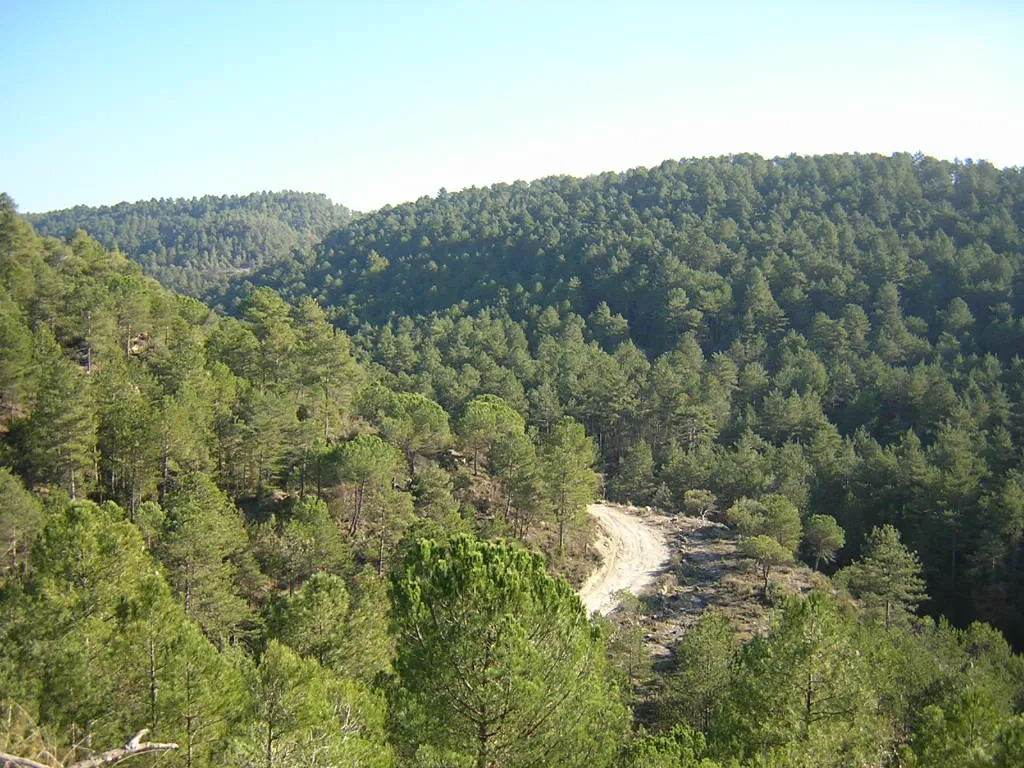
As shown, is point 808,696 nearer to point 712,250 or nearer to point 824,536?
point 824,536

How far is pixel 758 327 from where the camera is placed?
9462 cm

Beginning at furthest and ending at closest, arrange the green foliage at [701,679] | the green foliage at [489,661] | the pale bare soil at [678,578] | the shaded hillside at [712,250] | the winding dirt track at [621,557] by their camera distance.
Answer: the shaded hillside at [712,250] → the winding dirt track at [621,557] → the pale bare soil at [678,578] → the green foliage at [701,679] → the green foliage at [489,661]

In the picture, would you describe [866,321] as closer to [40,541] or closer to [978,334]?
[978,334]

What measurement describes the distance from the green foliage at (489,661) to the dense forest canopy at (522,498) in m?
0.06

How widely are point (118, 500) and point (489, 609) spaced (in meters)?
26.3

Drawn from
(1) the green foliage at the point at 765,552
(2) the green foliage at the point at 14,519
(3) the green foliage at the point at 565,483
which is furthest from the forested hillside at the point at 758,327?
(2) the green foliage at the point at 14,519

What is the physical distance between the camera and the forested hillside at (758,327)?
54.9 meters

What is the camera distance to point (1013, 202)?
369 ft

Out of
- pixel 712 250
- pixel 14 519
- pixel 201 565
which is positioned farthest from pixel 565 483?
pixel 712 250

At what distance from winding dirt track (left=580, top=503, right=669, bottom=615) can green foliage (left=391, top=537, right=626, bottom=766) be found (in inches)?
935

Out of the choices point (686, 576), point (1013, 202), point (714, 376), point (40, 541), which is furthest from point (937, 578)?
point (1013, 202)

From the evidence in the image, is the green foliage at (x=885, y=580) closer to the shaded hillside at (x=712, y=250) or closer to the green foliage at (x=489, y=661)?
the green foliage at (x=489, y=661)

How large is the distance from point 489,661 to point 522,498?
28.8 m

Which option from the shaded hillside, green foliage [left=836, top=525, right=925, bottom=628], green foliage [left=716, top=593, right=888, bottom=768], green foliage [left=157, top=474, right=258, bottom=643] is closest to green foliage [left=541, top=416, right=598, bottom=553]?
green foliage [left=836, top=525, right=925, bottom=628]
